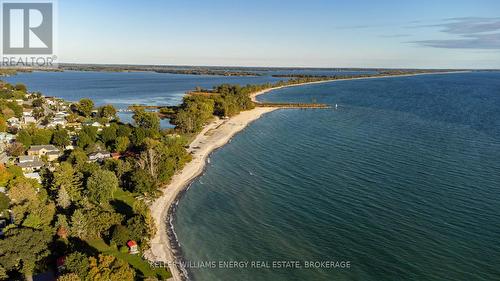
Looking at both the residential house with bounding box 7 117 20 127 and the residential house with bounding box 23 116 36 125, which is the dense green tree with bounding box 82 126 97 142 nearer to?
the residential house with bounding box 7 117 20 127

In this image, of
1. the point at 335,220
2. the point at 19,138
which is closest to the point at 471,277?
the point at 335,220

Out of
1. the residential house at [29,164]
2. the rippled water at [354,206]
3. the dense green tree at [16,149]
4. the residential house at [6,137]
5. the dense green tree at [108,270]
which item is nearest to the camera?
the dense green tree at [108,270]

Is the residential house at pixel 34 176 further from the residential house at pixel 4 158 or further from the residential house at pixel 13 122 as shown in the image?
the residential house at pixel 13 122

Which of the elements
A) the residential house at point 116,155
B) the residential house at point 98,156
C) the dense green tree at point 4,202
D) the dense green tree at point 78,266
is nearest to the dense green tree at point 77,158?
the residential house at point 98,156

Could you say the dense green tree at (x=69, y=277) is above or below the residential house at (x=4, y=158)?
below

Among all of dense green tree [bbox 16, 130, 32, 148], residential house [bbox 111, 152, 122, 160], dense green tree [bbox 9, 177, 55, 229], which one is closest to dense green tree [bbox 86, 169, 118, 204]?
dense green tree [bbox 9, 177, 55, 229]

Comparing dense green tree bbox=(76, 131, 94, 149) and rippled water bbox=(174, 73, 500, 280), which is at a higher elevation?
dense green tree bbox=(76, 131, 94, 149)
